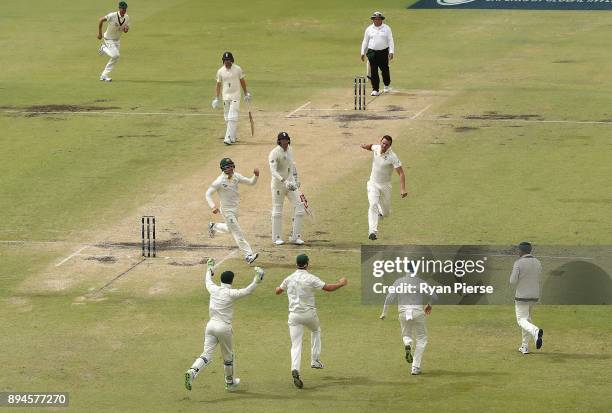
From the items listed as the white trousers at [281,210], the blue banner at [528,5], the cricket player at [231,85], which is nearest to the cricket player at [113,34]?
the cricket player at [231,85]

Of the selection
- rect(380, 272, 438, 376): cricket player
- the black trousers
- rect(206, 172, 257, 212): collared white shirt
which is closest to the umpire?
the black trousers

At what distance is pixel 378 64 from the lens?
48.2 m

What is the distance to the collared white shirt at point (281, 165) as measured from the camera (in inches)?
1355

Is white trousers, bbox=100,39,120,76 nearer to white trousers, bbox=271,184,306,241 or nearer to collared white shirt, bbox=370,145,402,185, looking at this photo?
white trousers, bbox=271,184,306,241

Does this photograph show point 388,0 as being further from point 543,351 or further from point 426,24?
point 543,351

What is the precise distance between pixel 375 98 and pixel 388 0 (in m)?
18.5

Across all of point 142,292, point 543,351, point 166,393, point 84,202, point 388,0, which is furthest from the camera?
point 388,0

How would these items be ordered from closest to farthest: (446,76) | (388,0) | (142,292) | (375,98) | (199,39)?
(142,292), (375,98), (446,76), (199,39), (388,0)

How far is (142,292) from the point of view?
3222 cm

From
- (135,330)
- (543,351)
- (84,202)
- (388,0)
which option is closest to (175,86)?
(84,202)

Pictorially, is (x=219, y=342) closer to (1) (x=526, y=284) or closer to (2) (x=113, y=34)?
(1) (x=526, y=284)

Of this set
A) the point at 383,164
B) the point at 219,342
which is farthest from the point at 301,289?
the point at 383,164

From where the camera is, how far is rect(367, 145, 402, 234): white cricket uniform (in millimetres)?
34438

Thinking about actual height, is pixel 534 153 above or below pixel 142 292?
above
